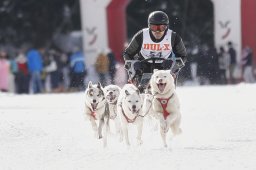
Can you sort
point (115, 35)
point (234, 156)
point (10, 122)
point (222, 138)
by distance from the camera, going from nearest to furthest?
point (234, 156)
point (222, 138)
point (10, 122)
point (115, 35)

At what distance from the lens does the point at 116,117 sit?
8.56 metres

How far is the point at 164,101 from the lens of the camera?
775 centimetres

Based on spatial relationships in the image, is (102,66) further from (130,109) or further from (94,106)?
(130,109)

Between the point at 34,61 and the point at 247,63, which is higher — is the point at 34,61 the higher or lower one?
the higher one

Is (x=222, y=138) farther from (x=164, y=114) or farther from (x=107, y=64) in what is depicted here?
(x=107, y=64)

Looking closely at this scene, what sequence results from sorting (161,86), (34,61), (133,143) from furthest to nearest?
1. (34,61)
2. (133,143)
3. (161,86)

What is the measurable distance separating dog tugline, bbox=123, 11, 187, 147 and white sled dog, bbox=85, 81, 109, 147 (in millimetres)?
480

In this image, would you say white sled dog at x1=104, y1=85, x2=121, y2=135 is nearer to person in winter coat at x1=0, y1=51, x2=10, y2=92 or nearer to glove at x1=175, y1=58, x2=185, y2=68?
glove at x1=175, y1=58, x2=185, y2=68

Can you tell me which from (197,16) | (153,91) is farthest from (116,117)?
(197,16)

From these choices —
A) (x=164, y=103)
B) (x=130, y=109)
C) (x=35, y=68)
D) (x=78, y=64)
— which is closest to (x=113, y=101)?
(x=130, y=109)

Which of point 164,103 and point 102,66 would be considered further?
point 102,66

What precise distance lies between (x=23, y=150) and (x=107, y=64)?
12099 millimetres

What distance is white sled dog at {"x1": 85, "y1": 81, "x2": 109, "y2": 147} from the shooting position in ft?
27.0

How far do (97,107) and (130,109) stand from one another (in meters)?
0.72
